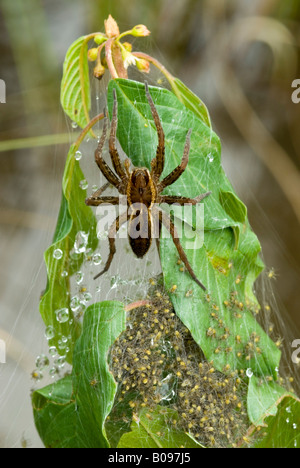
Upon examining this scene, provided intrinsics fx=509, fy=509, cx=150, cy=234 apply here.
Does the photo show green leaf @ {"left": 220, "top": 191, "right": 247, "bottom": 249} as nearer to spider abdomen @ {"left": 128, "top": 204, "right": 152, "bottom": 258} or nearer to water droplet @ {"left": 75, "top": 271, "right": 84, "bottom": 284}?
spider abdomen @ {"left": 128, "top": 204, "right": 152, "bottom": 258}

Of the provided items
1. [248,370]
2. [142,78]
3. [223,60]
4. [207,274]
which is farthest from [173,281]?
[223,60]

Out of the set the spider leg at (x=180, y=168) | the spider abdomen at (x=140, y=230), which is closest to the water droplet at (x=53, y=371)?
the spider abdomen at (x=140, y=230)

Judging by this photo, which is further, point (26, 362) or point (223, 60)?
point (223, 60)

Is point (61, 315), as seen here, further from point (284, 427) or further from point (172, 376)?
point (284, 427)

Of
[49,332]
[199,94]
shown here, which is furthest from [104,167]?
[199,94]

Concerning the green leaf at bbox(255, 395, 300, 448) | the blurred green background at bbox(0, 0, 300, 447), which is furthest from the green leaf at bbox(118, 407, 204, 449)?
the blurred green background at bbox(0, 0, 300, 447)

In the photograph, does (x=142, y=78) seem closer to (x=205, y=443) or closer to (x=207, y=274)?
(x=207, y=274)
